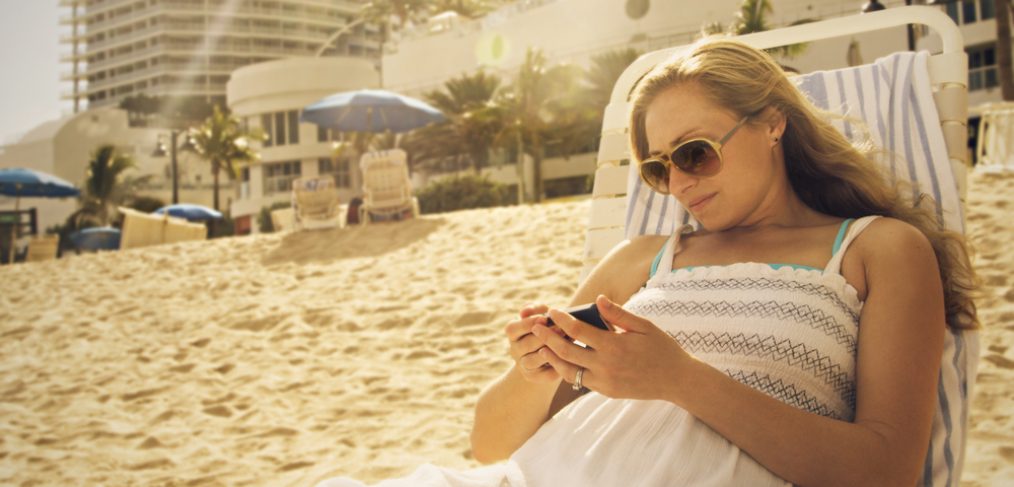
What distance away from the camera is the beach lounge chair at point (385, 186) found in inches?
405

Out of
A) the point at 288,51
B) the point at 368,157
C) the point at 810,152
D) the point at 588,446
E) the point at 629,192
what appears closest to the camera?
the point at 588,446

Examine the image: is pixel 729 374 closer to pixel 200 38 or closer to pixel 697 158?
pixel 697 158

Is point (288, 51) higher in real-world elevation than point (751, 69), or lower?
higher

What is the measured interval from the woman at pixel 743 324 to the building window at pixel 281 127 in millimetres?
36758

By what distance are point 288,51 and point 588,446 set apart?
82250mm

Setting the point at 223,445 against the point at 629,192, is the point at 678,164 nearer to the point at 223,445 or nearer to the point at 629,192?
the point at 629,192

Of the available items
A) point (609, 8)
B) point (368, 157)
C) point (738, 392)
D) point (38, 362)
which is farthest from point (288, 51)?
point (738, 392)

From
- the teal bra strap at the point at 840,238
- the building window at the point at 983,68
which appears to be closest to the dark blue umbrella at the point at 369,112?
the teal bra strap at the point at 840,238

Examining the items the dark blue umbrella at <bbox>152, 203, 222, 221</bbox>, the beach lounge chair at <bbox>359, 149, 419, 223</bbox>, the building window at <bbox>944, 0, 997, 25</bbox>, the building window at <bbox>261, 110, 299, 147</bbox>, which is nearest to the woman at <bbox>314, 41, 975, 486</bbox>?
the beach lounge chair at <bbox>359, 149, 419, 223</bbox>

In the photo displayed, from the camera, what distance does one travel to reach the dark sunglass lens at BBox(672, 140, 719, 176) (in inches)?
56.9

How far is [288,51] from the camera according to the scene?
77875 millimetres

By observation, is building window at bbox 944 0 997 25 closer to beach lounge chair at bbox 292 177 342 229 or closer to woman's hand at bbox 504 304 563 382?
beach lounge chair at bbox 292 177 342 229

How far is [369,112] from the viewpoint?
1335 cm

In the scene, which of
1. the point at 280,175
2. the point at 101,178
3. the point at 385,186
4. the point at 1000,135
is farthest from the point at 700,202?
the point at 101,178
